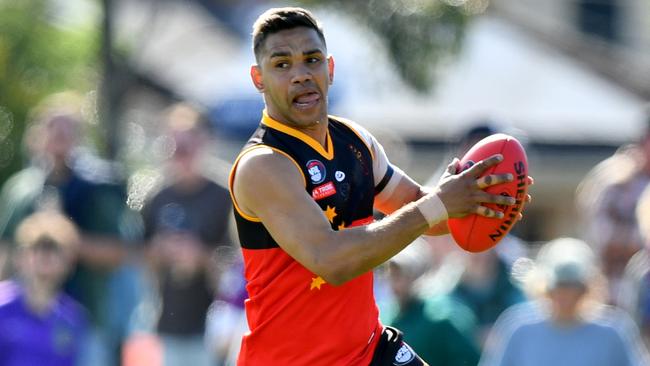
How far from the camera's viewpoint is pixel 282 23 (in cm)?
547

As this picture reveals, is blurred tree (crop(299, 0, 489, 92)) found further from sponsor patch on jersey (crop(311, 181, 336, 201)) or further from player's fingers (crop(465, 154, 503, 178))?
player's fingers (crop(465, 154, 503, 178))

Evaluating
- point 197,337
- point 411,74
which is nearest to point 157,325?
point 197,337

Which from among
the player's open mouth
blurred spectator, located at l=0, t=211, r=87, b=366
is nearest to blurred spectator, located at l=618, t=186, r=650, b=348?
the player's open mouth

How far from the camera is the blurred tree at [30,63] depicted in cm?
1552

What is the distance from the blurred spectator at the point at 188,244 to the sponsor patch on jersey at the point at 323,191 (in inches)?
168

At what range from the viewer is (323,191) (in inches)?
212

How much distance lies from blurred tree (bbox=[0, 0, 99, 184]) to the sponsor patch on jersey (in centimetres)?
1018

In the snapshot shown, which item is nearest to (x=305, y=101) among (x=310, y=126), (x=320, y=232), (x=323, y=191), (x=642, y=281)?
(x=310, y=126)

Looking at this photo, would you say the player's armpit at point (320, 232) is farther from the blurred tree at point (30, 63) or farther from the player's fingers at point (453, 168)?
the blurred tree at point (30, 63)

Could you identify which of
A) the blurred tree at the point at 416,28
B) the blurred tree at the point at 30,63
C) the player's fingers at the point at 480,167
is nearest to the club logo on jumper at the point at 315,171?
the player's fingers at the point at 480,167

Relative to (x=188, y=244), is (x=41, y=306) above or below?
below

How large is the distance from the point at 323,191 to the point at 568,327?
313cm

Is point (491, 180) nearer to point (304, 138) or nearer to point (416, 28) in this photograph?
point (304, 138)

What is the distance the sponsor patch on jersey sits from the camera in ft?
17.6
